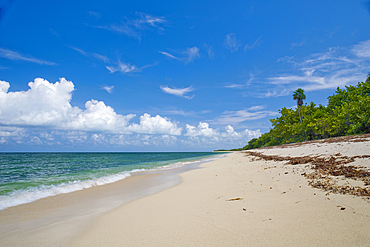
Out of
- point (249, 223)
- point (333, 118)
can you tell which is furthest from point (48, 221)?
point (333, 118)

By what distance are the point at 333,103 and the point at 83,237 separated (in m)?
56.9

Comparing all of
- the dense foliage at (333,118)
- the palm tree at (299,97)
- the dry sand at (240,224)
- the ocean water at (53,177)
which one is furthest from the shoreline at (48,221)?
the palm tree at (299,97)

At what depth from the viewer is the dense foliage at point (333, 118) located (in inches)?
1103

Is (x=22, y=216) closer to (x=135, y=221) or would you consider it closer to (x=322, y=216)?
(x=135, y=221)

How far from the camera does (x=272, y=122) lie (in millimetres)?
59031

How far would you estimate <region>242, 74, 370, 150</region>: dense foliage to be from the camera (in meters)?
28.0

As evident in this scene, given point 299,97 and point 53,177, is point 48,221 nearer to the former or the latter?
point 53,177

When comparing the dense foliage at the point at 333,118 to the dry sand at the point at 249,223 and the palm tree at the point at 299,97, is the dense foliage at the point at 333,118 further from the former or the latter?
the dry sand at the point at 249,223

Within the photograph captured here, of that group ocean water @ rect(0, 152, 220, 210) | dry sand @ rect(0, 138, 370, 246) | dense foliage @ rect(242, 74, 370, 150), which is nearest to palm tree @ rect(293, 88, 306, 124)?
dense foliage @ rect(242, 74, 370, 150)

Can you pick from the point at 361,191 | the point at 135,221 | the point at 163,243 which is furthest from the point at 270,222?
the point at 135,221

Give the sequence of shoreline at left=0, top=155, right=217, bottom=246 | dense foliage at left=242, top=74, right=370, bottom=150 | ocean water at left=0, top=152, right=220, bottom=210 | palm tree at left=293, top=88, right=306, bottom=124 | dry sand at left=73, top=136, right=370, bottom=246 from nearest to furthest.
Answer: dry sand at left=73, top=136, right=370, bottom=246, shoreline at left=0, top=155, right=217, bottom=246, ocean water at left=0, top=152, right=220, bottom=210, dense foliage at left=242, top=74, right=370, bottom=150, palm tree at left=293, top=88, right=306, bottom=124

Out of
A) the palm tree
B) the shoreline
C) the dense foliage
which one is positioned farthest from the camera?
the palm tree

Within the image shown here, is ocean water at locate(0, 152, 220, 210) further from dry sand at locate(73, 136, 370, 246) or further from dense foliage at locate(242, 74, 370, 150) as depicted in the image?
dense foliage at locate(242, 74, 370, 150)

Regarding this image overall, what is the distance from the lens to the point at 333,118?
109ft
